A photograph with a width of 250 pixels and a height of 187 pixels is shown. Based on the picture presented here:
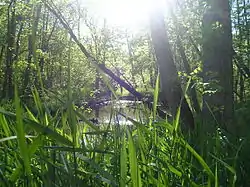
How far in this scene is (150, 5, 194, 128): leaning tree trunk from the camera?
13.5ft

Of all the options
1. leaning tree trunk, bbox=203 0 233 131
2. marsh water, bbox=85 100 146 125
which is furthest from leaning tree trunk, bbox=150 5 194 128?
marsh water, bbox=85 100 146 125

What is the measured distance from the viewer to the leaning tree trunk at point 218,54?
144 inches

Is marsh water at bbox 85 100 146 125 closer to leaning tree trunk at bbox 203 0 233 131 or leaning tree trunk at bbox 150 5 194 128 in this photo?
leaning tree trunk at bbox 203 0 233 131

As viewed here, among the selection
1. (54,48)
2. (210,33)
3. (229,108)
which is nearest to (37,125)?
(229,108)

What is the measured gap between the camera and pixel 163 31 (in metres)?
4.16

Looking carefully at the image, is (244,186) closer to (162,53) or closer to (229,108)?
(229,108)

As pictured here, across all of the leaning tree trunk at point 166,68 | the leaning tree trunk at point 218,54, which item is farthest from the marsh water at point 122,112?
the leaning tree trunk at point 166,68

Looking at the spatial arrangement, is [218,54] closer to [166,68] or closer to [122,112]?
[166,68]

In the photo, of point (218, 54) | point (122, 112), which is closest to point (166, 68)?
point (218, 54)

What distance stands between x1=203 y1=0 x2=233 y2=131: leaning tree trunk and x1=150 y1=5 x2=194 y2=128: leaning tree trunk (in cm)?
36

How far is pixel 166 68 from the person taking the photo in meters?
4.20

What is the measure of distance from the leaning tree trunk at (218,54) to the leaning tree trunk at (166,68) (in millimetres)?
361

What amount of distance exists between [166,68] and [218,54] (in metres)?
0.62

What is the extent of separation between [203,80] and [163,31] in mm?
700
